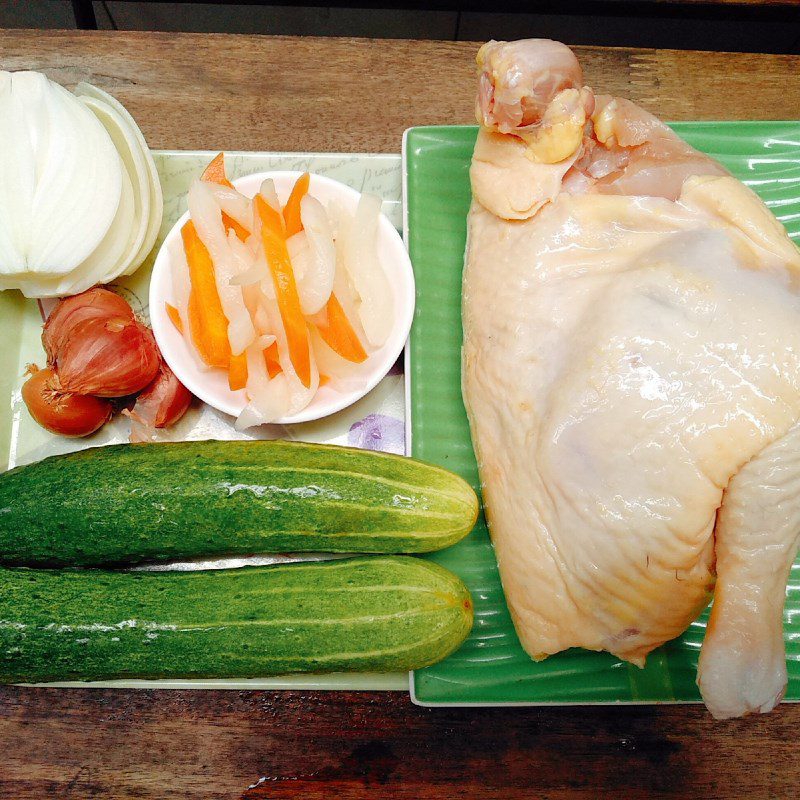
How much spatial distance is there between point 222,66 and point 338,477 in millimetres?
1471

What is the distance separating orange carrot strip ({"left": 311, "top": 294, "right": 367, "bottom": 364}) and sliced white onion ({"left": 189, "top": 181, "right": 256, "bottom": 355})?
0.54ft

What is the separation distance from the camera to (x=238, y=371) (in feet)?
5.40

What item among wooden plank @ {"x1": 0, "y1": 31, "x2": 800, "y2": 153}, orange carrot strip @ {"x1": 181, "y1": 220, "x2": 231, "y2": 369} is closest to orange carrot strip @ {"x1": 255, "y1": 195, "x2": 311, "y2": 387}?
orange carrot strip @ {"x1": 181, "y1": 220, "x2": 231, "y2": 369}

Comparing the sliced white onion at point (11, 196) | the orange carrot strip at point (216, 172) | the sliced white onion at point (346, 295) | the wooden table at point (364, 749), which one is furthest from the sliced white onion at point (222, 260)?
the wooden table at point (364, 749)

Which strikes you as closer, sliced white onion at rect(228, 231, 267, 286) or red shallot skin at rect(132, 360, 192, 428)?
sliced white onion at rect(228, 231, 267, 286)

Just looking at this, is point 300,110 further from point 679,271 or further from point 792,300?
point 792,300

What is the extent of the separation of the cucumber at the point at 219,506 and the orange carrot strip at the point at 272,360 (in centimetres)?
22

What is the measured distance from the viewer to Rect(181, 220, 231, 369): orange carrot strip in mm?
1636

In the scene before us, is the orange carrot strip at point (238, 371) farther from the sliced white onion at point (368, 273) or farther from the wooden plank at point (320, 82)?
the wooden plank at point (320, 82)

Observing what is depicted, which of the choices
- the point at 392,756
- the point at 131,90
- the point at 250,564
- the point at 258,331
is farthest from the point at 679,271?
the point at 131,90

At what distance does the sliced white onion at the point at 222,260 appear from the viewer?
1630 millimetres

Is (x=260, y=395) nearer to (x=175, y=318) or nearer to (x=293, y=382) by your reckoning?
(x=293, y=382)

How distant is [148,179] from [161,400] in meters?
0.60

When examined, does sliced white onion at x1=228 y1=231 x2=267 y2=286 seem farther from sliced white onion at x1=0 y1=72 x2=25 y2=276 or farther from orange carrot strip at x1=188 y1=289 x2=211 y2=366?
sliced white onion at x1=0 y1=72 x2=25 y2=276
